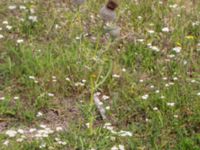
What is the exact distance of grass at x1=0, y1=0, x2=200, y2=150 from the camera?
3467 millimetres

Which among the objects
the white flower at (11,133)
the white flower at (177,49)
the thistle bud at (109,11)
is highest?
the thistle bud at (109,11)

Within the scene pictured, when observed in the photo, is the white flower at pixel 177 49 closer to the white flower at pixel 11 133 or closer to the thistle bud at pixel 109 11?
the thistle bud at pixel 109 11

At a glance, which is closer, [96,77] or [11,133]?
[11,133]

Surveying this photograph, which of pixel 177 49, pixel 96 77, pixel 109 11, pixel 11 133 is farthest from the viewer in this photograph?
pixel 177 49

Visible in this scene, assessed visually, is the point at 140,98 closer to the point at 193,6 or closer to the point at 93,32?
the point at 93,32

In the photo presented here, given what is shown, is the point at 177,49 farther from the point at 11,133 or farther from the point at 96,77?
the point at 11,133

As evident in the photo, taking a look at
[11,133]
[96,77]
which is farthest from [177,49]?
[11,133]

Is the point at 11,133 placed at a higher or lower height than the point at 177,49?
lower

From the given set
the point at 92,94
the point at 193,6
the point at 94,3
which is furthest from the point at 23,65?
the point at 193,6

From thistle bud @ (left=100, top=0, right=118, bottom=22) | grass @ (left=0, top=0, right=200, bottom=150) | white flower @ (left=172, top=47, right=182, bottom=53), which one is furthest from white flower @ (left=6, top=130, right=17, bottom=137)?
white flower @ (left=172, top=47, right=182, bottom=53)

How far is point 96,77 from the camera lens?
3.94 metres

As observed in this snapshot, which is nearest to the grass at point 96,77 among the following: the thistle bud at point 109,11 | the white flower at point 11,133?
the white flower at point 11,133

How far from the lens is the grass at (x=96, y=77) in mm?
3467

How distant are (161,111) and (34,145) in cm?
97
